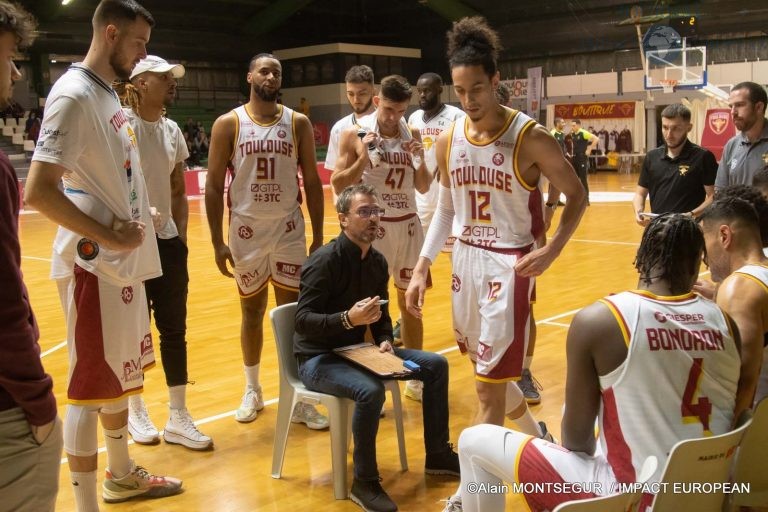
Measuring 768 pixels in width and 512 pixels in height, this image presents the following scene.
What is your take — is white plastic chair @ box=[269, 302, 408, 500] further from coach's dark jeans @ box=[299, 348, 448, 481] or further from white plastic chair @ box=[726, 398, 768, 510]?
white plastic chair @ box=[726, 398, 768, 510]

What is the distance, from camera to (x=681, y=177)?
18.3ft

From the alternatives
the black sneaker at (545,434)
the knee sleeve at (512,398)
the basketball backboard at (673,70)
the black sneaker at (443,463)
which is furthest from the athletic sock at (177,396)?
the basketball backboard at (673,70)

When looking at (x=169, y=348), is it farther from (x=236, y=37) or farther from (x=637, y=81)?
(x=236, y=37)

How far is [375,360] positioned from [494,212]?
925 mm

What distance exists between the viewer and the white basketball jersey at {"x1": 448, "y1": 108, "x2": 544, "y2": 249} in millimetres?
3684

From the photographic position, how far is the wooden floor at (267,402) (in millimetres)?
3893

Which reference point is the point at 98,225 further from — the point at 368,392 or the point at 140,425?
the point at 140,425

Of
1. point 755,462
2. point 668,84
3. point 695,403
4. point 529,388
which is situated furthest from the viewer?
point 668,84

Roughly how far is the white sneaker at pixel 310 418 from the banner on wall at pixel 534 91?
24723 millimetres

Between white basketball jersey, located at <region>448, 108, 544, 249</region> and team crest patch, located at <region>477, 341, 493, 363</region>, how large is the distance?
0.47m

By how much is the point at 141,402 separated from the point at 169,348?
45cm

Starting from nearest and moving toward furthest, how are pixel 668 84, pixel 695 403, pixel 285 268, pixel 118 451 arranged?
pixel 695 403, pixel 118 451, pixel 285 268, pixel 668 84

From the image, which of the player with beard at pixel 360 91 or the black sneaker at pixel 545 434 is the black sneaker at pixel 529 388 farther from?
the player with beard at pixel 360 91

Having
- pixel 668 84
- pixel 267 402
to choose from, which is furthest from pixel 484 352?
pixel 668 84
